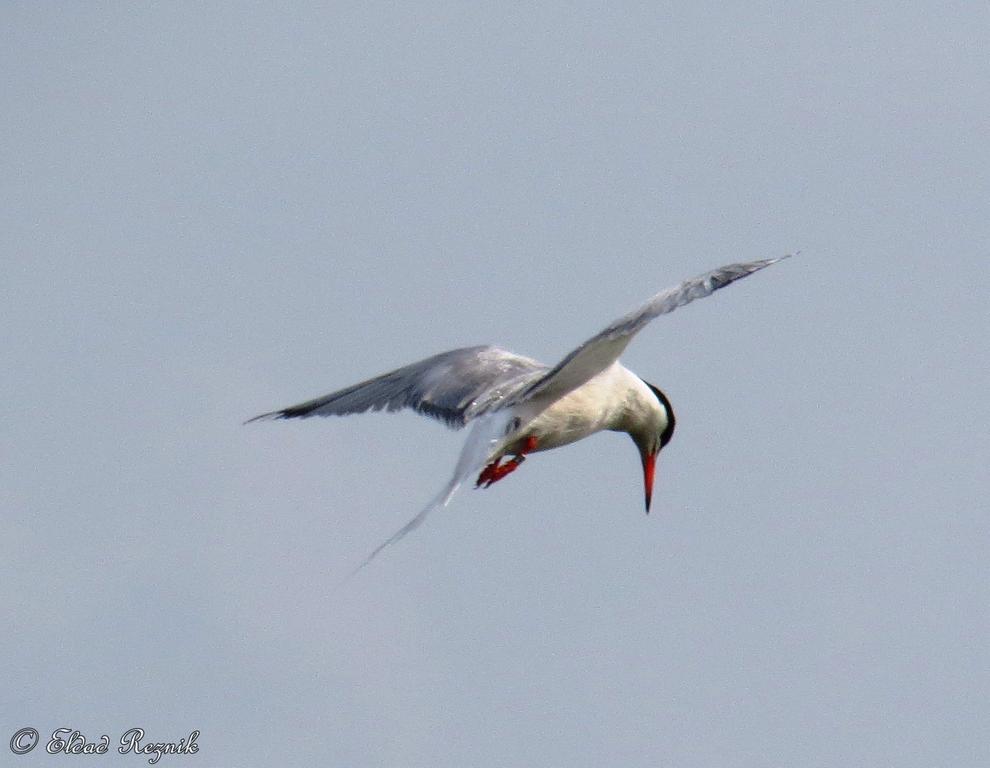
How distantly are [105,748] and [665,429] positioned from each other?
423 cm

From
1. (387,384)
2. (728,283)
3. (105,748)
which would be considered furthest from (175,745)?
(728,283)

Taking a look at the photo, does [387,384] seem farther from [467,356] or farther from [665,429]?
[665,429]

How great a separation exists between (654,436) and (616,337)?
289 cm

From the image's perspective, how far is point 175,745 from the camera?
38.7 ft

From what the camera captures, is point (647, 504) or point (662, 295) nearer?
point (662, 295)

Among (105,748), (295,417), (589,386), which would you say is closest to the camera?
A: (105,748)

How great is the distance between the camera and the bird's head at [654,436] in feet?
45.4

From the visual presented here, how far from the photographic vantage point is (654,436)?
13961 mm

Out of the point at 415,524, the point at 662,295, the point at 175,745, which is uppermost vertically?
the point at 662,295

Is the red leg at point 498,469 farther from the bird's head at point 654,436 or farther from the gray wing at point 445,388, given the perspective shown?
the bird's head at point 654,436

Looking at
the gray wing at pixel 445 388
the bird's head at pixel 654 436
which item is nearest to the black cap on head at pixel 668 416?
the bird's head at pixel 654 436

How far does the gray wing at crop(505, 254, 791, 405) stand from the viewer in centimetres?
1108

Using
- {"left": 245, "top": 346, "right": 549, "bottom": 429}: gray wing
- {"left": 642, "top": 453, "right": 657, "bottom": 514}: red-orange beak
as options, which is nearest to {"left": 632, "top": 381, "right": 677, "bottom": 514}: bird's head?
{"left": 642, "top": 453, "right": 657, "bottom": 514}: red-orange beak

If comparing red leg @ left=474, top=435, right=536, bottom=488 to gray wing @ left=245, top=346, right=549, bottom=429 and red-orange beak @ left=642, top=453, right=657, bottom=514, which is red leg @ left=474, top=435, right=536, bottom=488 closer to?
gray wing @ left=245, top=346, right=549, bottom=429
